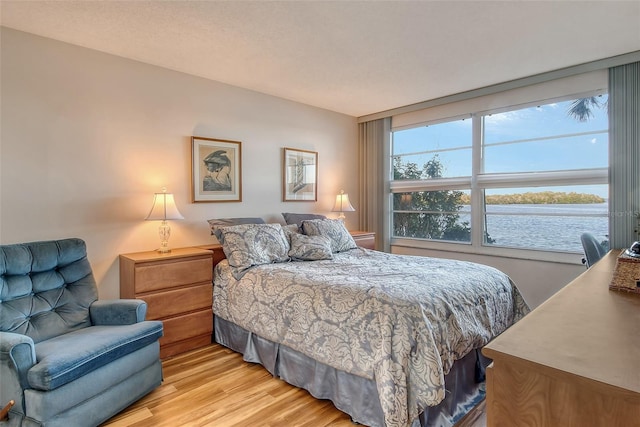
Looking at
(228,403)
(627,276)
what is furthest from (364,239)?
(627,276)

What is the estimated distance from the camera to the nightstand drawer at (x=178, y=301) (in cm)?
280

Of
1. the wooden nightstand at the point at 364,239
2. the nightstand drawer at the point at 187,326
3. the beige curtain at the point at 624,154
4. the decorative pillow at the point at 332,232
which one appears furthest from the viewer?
the wooden nightstand at the point at 364,239

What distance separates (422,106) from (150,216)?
3.54m

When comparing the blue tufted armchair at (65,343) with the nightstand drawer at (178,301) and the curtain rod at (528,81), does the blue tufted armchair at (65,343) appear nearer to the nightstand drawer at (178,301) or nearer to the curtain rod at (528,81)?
the nightstand drawer at (178,301)

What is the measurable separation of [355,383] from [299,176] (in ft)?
9.73

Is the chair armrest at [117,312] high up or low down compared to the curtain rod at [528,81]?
down

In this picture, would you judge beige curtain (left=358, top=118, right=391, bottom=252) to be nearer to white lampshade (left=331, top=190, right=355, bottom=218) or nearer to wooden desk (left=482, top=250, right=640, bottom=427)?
white lampshade (left=331, top=190, right=355, bottom=218)

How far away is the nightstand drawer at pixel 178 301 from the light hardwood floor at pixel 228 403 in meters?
0.43

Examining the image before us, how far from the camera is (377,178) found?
5.09 metres

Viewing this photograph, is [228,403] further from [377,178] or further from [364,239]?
[377,178]

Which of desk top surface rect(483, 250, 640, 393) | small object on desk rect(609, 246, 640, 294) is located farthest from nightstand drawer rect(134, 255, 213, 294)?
small object on desk rect(609, 246, 640, 294)

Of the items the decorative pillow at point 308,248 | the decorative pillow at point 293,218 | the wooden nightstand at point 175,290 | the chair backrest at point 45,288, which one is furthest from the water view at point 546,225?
the chair backrest at point 45,288

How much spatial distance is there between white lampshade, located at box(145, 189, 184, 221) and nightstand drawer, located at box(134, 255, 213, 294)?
16.9 inches

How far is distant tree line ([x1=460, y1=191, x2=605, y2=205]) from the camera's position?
11.5ft
